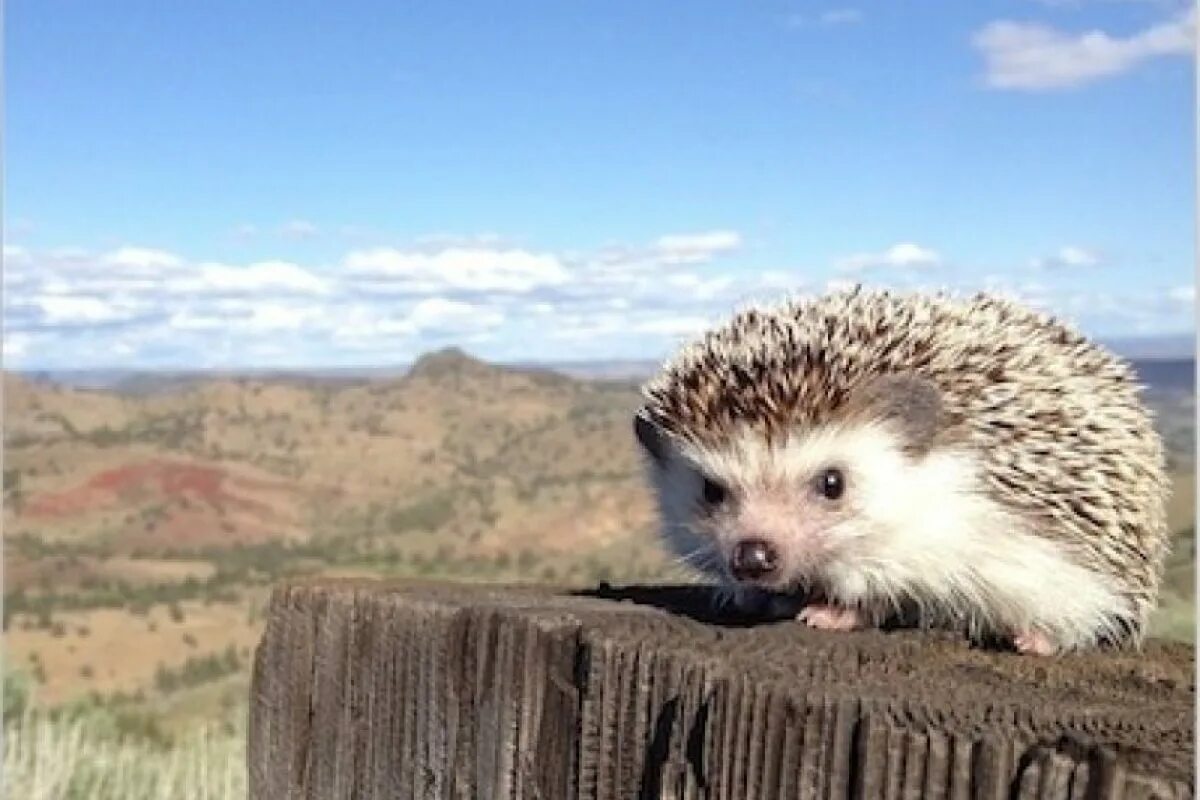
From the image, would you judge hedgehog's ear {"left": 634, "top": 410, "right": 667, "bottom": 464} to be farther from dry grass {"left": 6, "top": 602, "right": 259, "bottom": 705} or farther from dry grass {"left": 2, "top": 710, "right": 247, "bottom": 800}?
dry grass {"left": 6, "top": 602, "right": 259, "bottom": 705}

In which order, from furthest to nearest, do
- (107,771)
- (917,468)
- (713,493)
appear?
(107,771), (713,493), (917,468)

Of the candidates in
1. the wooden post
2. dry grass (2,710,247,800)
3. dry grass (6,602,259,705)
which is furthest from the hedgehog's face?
dry grass (6,602,259,705)

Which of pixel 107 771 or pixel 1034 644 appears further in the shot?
pixel 107 771

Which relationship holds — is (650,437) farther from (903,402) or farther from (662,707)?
(662,707)

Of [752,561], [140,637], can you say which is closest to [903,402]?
[752,561]

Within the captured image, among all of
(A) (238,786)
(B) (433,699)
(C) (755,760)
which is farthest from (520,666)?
(A) (238,786)

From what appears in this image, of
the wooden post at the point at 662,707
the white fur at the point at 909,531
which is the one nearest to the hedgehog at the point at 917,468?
the white fur at the point at 909,531

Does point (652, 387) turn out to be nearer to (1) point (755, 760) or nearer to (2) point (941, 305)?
(2) point (941, 305)
